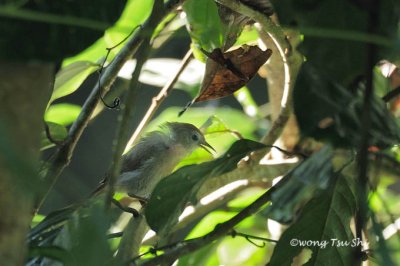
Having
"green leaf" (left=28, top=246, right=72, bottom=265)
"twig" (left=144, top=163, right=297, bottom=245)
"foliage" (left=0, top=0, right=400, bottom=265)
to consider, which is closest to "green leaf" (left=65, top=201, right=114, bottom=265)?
"foliage" (left=0, top=0, right=400, bottom=265)

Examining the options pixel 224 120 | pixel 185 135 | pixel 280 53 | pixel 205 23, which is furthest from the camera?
pixel 185 135

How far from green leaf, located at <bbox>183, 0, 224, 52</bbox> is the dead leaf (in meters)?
0.02

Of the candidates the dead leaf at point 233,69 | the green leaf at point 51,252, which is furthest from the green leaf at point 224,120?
the green leaf at point 51,252

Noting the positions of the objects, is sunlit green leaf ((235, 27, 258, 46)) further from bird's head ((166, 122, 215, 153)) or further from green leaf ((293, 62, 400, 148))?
green leaf ((293, 62, 400, 148))

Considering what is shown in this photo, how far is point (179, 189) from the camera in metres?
0.72

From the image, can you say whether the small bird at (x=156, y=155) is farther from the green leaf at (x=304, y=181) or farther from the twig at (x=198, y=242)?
the green leaf at (x=304, y=181)

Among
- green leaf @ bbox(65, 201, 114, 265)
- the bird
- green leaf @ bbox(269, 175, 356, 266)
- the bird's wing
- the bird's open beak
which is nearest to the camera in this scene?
green leaf @ bbox(65, 201, 114, 265)

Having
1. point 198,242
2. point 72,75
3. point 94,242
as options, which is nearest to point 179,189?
point 198,242

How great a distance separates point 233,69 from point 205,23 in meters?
0.06

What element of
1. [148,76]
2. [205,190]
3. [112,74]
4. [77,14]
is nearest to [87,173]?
[148,76]

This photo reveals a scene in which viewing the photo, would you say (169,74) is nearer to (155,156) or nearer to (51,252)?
(155,156)

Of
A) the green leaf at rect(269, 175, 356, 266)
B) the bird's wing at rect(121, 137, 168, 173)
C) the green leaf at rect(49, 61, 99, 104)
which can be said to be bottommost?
the green leaf at rect(269, 175, 356, 266)

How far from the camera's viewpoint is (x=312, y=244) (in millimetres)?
802

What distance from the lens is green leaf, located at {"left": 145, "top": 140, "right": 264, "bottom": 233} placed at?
710 millimetres
